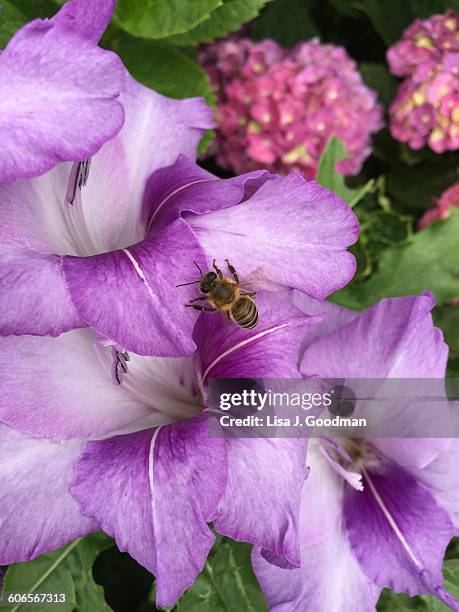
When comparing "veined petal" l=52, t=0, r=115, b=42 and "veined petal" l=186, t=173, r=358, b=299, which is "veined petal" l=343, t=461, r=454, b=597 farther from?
"veined petal" l=52, t=0, r=115, b=42

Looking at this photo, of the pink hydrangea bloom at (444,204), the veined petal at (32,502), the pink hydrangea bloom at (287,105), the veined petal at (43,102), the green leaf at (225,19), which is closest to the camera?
the veined petal at (43,102)

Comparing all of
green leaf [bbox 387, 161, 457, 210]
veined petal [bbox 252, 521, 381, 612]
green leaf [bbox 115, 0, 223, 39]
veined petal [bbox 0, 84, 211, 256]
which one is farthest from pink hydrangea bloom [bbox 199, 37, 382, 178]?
veined petal [bbox 252, 521, 381, 612]

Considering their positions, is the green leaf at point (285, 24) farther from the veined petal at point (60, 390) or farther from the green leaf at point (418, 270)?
the veined petal at point (60, 390)

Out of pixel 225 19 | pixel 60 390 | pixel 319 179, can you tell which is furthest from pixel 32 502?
pixel 225 19

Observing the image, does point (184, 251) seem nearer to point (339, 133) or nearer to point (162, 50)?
point (162, 50)

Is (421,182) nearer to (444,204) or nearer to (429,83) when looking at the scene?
(444,204)

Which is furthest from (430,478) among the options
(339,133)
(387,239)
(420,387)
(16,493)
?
(339,133)

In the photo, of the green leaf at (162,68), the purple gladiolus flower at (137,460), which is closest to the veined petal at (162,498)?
the purple gladiolus flower at (137,460)

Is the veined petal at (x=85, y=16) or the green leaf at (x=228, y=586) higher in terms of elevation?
the veined petal at (x=85, y=16)
